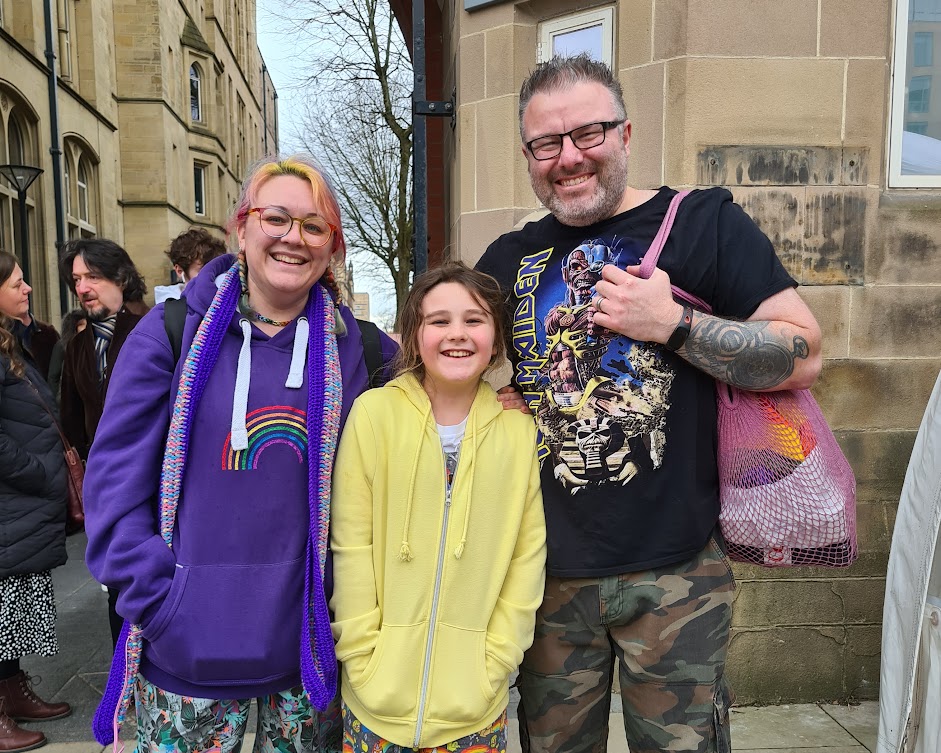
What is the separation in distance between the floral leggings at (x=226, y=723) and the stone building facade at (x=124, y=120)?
332 inches

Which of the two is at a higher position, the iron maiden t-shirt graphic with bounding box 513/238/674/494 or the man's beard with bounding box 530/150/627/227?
the man's beard with bounding box 530/150/627/227

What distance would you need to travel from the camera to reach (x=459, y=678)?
1.68 meters

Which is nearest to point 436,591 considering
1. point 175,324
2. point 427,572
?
point 427,572

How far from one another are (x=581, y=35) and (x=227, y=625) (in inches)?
117

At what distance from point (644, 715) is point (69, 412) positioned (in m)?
3.02

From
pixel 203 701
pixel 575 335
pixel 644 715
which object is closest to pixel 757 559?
pixel 644 715

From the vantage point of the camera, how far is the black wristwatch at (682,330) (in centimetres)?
166

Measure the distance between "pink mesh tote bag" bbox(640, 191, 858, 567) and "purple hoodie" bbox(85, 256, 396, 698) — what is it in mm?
975

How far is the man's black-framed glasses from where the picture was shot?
1.74m

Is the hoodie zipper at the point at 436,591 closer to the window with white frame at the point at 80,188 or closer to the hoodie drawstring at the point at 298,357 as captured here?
the hoodie drawstring at the point at 298,357

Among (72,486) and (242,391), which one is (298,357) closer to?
(242,391)

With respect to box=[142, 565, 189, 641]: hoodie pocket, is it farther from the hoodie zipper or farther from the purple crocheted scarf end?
the hoodie zipper


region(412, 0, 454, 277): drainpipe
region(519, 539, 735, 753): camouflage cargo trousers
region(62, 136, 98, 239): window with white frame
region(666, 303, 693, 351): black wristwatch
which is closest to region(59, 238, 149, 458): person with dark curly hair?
region(412, 0, 454, 277): drainpipe

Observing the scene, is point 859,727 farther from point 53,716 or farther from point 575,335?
point 53,716
